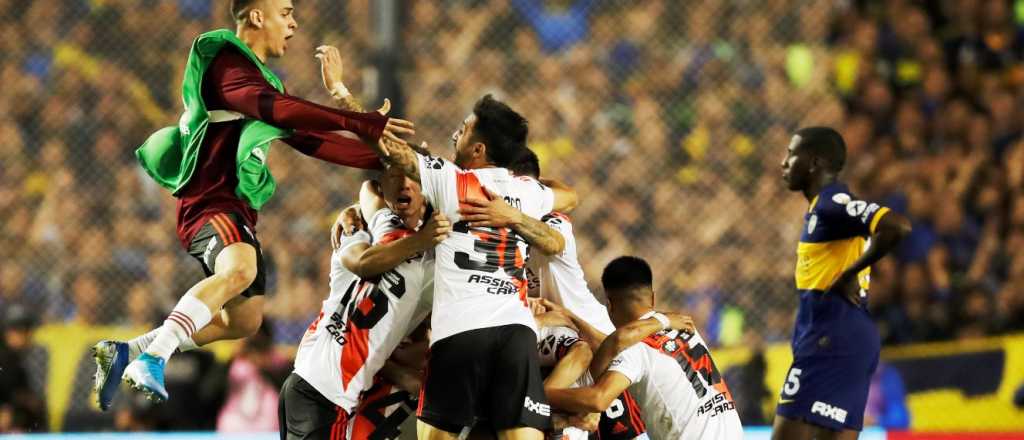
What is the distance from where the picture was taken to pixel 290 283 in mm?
8477

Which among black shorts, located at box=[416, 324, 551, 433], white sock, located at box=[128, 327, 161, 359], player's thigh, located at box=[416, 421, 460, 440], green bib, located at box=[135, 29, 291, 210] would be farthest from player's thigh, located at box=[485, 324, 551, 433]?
white sock, located at box=[128, 327, 161, 359]

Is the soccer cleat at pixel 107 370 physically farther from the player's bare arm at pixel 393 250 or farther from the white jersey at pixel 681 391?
the white jersey at pixel 681 391

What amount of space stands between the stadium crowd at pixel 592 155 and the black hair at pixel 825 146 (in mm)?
2970

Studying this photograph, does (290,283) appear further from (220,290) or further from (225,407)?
(220,290)

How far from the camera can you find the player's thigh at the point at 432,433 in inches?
171

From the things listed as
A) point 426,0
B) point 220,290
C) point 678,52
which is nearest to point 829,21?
point 678,52

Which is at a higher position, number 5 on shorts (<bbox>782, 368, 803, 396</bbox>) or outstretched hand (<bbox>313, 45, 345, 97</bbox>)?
outstretched hand (<bbox>313, 45, 345, 97</bbox>)

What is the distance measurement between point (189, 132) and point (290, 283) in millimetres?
3886

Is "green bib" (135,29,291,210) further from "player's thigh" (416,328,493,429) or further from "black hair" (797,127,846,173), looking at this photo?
"black hair" (797,127,846,173)

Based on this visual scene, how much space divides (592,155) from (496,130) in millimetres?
4168

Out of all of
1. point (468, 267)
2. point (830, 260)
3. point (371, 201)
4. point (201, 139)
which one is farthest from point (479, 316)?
point (830, 260)

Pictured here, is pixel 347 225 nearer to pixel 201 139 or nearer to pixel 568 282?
pixel 201 139

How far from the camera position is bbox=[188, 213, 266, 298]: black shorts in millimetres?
4512

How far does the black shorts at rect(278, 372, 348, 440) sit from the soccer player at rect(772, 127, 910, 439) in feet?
5.61
